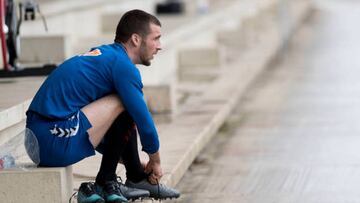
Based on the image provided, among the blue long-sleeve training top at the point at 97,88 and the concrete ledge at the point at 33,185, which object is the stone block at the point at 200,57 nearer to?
the blue long-sleeve training top at the point at 97,88

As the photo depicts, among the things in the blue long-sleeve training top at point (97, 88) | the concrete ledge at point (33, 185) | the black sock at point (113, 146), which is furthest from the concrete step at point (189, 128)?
the blue long-sleeve training top at point (97, 88)

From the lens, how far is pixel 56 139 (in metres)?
7.30

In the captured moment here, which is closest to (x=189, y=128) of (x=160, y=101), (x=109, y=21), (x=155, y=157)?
(x=160, y=101)

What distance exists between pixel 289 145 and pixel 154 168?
4176mm

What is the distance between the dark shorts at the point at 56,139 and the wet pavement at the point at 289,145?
1648 millimetres

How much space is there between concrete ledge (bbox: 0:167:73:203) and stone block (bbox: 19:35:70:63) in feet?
19.1

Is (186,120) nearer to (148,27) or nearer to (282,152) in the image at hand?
(282,152)

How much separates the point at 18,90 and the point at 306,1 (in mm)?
34038

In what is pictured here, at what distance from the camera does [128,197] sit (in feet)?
25.0

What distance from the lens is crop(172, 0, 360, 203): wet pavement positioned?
9.11 meters

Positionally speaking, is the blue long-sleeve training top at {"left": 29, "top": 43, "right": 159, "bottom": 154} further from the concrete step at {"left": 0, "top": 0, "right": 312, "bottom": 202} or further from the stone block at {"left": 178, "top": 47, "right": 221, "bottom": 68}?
the stone block at {"left": 178, "top": 47, "right": 221, "bottom": 68}

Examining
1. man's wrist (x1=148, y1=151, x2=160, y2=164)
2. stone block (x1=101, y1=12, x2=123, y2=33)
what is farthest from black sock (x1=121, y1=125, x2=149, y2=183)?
stone block (x1=101, y1=12, x2=123, y2=33)

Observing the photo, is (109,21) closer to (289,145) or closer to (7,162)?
(289,145)

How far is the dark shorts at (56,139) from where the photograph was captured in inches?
287
